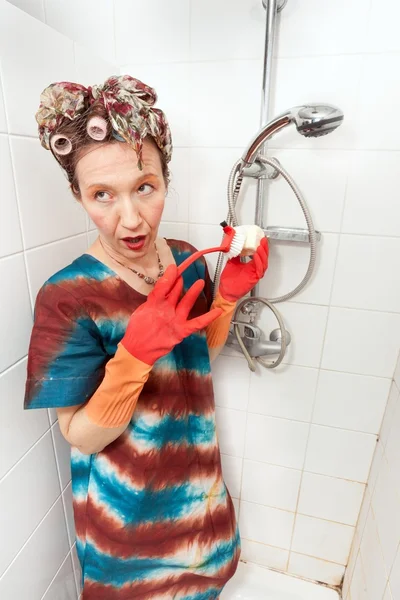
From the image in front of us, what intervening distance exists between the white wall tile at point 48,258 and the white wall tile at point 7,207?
5 centimetres

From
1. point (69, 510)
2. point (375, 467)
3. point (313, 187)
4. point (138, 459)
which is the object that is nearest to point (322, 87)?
point (313, 187)

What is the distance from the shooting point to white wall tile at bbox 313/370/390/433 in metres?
1.04

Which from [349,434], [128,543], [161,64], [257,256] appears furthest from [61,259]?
[349,434]

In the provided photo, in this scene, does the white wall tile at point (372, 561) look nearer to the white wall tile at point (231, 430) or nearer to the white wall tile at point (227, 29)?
the white wall tile at point (231, 430)

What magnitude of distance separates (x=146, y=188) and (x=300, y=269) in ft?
1.64

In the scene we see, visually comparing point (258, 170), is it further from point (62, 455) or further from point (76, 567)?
point (76, 567)

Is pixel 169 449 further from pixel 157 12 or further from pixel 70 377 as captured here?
pixel 157 12

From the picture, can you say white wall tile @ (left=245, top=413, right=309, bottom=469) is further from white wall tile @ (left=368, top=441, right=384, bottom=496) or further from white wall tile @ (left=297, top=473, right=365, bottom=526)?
white wall tile @ (left=368, top=441, right=384, bottom=496)

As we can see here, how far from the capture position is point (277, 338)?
1.05 metres

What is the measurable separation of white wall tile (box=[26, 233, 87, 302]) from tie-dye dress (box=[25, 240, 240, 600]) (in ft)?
0.35

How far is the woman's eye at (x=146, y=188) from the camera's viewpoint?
2.17 ft

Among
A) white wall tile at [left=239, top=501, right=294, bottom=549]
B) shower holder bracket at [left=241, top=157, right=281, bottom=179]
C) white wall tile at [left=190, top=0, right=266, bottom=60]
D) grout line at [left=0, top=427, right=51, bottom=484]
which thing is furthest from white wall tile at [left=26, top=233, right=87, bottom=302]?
white wall tile at [left=239, top=501, right=294, bottom=549]

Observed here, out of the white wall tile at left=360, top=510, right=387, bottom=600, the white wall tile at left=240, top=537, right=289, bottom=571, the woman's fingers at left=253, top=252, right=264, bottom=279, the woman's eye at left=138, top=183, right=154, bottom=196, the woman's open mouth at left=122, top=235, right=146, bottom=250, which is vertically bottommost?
the white wall tile at left=240, top=537, right=289, bottom=571

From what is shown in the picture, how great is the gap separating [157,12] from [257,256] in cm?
65
